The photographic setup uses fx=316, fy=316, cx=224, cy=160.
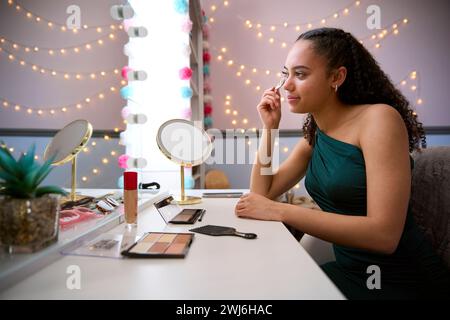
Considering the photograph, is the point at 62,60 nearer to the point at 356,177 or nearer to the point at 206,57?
the point at 206,57

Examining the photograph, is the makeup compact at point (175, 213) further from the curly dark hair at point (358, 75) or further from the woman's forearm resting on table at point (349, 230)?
the curly dark hair at point (358, 75)

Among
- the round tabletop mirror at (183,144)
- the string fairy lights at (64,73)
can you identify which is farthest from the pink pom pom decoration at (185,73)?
the string fairy lights at (64,73)

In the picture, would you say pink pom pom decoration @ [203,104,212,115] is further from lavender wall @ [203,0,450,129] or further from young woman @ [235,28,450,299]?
young woman @ [235,28,450,299]

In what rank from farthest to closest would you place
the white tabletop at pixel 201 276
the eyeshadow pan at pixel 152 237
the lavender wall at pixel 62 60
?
the lavender wall at pixel 62 60 < the eyeshadow pan at pixel 152 237 < the white tabletop at pixel 201 276

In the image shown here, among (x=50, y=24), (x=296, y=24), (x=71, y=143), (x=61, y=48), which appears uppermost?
(x=296, y=24)

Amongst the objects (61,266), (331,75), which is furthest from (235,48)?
(61,266)

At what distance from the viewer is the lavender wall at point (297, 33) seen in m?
3.04

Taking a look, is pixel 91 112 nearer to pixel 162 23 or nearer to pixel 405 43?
pixel 162 23

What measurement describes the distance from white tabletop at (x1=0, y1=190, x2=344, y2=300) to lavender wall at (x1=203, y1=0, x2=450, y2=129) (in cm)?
248

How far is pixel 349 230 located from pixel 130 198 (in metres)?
0.59

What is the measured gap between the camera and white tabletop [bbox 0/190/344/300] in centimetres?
46

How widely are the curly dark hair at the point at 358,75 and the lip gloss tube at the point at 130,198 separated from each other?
0.75 meters

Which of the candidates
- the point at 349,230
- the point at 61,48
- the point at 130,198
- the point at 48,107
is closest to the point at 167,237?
the point at 130,198

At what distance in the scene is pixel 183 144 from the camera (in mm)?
1314
